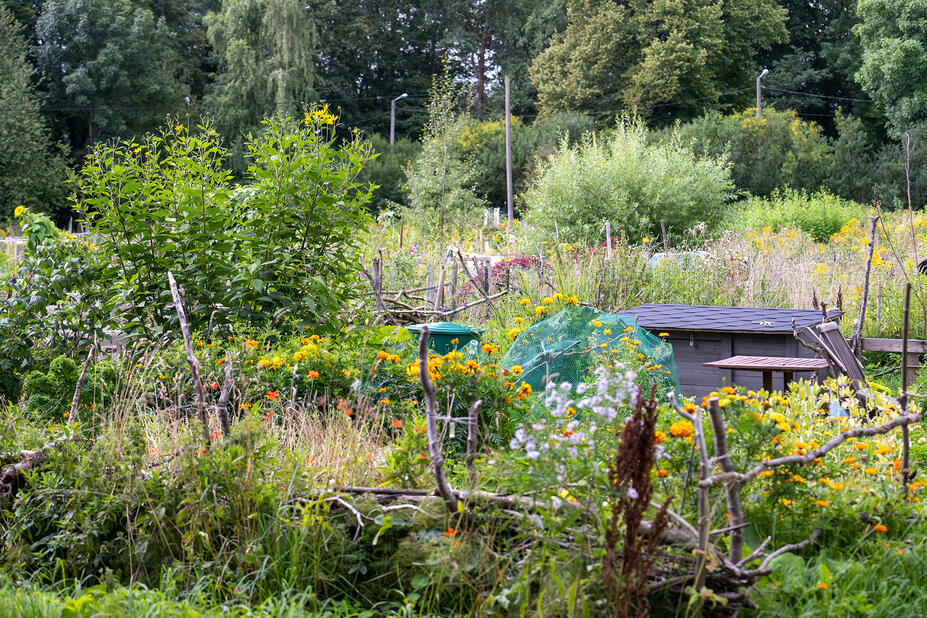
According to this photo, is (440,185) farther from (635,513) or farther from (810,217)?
(635,513)

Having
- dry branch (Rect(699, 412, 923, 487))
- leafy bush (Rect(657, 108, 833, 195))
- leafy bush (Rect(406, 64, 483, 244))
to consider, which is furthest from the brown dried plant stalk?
leafy bush (Rect(657, 108, 833, 195))

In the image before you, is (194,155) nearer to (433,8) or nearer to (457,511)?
(457,511)

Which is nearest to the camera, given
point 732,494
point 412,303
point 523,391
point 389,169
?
point 732,494

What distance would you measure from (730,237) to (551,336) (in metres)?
7.91

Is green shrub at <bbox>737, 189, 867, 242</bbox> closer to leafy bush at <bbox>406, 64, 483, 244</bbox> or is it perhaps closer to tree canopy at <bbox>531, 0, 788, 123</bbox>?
leafy bush at <bbox>406, 64, 483, 244</bbox>

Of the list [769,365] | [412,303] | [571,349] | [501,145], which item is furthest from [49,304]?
[501,145]

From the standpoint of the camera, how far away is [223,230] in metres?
5.73

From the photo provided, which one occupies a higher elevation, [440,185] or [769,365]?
[440,185]

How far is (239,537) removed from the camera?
3.06m

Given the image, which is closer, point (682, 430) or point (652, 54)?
point (682, 430)

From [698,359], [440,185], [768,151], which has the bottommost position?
[698,359]

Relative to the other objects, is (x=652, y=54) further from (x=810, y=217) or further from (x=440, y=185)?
(x=440, y=185)

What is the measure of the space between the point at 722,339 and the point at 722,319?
7.7 inches

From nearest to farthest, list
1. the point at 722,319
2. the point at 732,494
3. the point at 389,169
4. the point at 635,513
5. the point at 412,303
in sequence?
the point at 635,513 → the point at 732,494 → the point at 722,319 → the point at 412,303 → the point at 389,169
